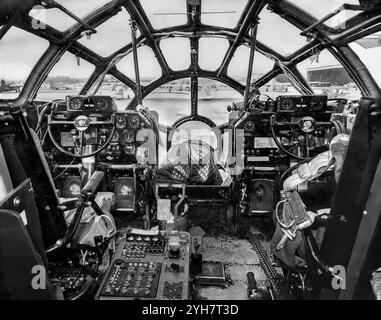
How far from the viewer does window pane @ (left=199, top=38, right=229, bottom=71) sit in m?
5.53

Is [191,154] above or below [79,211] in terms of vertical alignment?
above

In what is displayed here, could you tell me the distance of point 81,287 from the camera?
6.55 feet

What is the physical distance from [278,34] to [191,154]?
2227mm

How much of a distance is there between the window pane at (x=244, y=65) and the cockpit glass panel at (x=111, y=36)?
77.5 inches

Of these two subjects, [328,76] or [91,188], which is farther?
[328,76]

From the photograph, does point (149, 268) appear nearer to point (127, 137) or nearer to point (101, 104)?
point (127, 137)

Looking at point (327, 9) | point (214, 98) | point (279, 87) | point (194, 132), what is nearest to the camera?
point (327, 9)

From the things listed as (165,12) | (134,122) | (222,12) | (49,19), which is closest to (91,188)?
(134,122)

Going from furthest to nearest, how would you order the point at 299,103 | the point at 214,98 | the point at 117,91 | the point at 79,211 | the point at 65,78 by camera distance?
the point at 214,98
the point at 117,91
the point at 65,78
the point at 299,103
the point at 79,211

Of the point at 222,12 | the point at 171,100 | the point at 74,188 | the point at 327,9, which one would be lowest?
the point at 74,188

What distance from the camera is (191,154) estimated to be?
4.16 m

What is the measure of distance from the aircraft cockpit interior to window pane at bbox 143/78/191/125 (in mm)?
31
